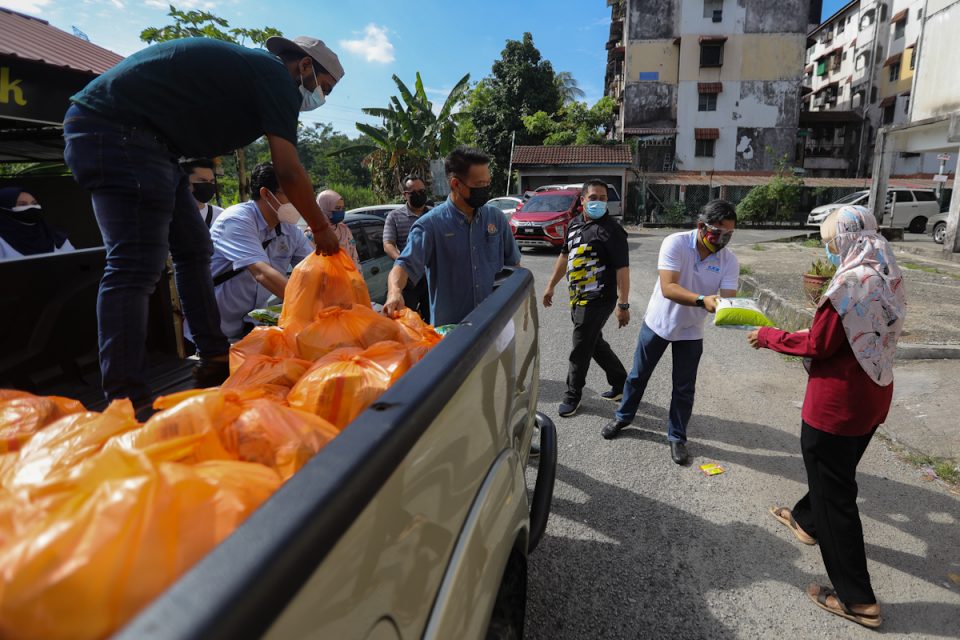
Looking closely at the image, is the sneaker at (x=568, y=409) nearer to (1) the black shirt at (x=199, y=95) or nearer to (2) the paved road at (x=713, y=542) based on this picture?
(2) the paved road at (x=713, y=542)

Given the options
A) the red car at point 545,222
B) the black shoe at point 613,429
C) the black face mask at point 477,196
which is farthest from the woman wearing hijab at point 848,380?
the red car at point 545,222

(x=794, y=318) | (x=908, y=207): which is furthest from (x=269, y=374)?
(x=908, y=207)

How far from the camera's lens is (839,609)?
254cm

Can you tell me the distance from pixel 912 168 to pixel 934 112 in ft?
95.3

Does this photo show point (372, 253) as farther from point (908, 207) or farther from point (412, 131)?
point (908, 207)

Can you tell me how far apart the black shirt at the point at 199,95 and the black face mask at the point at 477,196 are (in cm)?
134

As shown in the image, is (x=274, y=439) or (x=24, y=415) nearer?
(x=274, y=439)

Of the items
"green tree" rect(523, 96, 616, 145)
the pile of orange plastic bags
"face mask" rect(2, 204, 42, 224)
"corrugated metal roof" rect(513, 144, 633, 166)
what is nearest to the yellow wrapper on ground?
the pile of orange plastic bags

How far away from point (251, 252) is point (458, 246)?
1.23 metres

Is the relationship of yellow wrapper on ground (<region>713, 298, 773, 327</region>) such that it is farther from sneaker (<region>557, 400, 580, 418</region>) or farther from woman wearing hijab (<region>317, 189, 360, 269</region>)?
woman wearing hijab (<region>317, 189, 360, 269</region>)

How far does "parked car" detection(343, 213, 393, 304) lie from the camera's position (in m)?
5.66

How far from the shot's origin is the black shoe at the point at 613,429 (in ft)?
14.0

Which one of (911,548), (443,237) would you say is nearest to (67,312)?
(443,237)

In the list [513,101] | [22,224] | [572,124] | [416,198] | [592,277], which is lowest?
[592,277]
